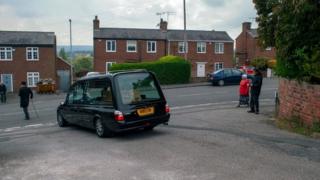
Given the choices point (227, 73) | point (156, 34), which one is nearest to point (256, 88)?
point (227, 73)

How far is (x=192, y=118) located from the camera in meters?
14.2

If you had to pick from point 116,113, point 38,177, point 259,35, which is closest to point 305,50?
point 259,35

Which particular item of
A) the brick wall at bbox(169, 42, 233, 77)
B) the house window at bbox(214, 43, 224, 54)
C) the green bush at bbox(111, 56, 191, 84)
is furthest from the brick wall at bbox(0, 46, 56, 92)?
the house window at bbox(214, 43, 224, 54)

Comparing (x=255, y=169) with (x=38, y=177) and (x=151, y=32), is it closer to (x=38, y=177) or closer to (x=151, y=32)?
(x=38, y=177)

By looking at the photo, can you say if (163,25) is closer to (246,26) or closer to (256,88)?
(246,26)

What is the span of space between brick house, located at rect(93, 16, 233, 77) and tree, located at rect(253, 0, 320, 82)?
125 ft

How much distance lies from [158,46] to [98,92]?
4008 centimetres

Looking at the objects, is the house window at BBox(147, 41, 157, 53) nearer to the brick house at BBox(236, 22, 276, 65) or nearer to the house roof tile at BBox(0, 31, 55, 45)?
the house roof tile at BBox(0, 31, 55, 45)

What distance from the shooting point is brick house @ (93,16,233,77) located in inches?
1953

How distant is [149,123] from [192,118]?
12.3 ft

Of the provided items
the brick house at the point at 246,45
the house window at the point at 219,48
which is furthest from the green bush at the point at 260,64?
the brick house at the point at 246,45

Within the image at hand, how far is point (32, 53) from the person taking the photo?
45969 millimetres

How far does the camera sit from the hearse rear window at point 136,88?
1063 centimetres

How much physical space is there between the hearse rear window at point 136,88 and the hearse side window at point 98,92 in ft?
1.23
